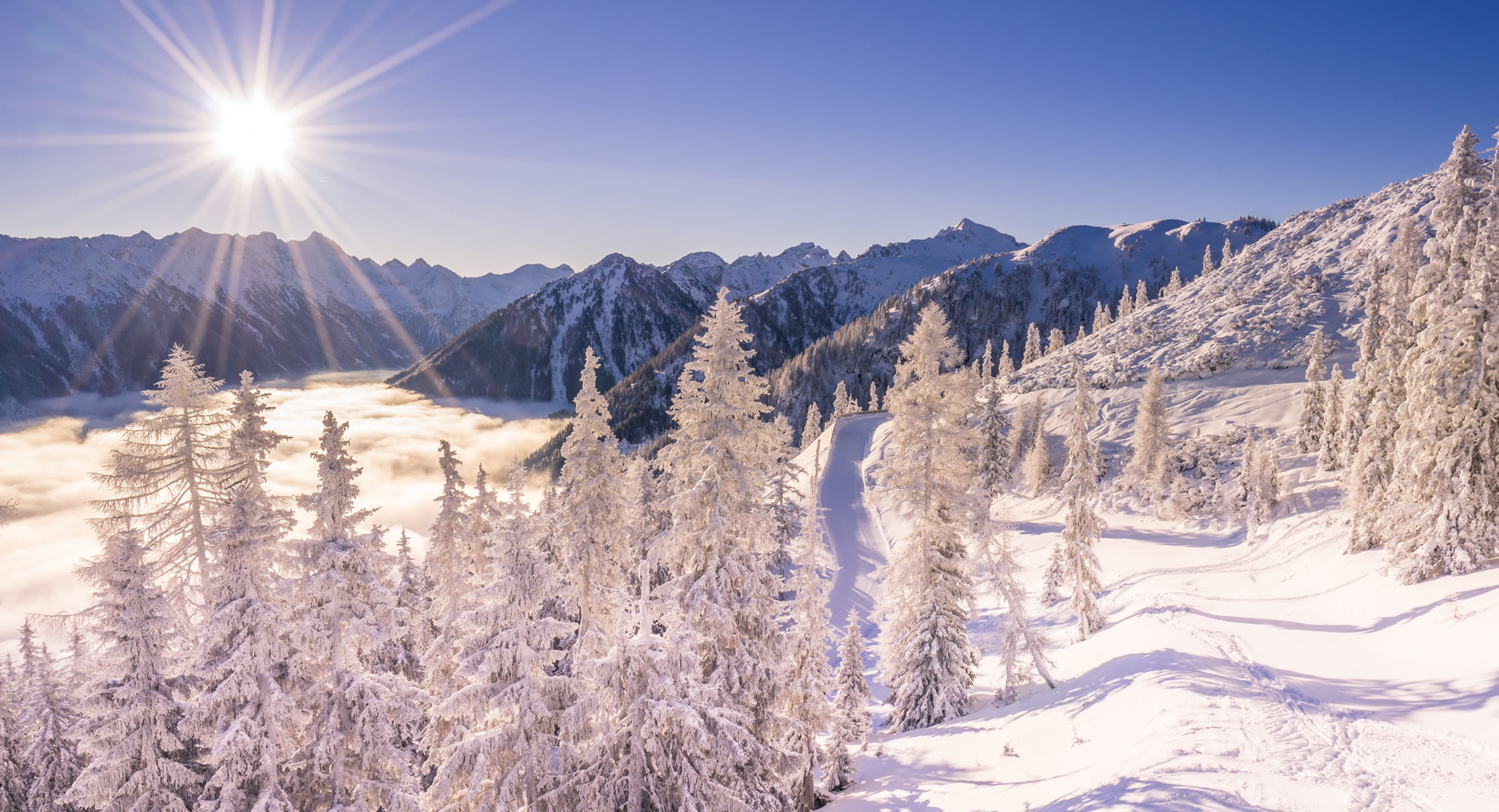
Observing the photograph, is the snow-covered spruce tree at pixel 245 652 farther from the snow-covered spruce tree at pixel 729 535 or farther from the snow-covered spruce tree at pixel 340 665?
the snow-covered spruce tree at pixel 729 535

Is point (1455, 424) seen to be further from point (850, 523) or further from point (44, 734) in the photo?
point (44, 734)

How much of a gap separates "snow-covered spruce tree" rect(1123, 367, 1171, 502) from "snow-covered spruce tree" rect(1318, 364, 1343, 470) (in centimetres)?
936

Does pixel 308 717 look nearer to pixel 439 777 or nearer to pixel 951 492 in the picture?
pixel 439 777

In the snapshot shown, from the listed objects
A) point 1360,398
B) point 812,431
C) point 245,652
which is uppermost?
point 1360,398

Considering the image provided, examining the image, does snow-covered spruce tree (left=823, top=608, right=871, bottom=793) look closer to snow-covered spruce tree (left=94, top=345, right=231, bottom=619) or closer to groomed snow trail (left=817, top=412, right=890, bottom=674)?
groomed snow trail (left=817, top=412, right=890, bottom=674)

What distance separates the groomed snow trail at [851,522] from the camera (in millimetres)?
44656

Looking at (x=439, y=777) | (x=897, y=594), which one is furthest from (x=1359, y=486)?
(x=439, y=777)

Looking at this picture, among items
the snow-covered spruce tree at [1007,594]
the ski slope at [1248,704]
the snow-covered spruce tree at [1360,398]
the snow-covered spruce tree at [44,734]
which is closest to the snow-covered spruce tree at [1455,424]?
the ski slope at [1248,704]

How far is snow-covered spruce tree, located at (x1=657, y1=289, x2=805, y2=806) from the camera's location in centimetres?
1384

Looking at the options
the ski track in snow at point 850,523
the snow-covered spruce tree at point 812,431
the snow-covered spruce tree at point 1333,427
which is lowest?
the ski track in snow at point 850,523

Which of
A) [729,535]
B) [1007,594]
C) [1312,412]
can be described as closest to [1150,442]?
[1312,412]

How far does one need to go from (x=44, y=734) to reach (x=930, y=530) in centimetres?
2573

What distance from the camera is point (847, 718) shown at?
20.4m

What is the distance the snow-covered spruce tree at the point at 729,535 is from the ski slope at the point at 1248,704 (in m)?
5.97
